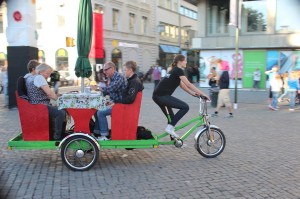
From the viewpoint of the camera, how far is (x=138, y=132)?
5.87m

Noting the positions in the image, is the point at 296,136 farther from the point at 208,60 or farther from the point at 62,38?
the point at 62,38

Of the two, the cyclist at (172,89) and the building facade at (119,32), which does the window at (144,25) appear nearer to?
the building facade at (119,32)

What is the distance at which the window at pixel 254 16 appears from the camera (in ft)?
76.5

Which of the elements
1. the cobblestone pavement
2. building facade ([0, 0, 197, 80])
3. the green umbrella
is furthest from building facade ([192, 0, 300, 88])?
the cobblestone pavement

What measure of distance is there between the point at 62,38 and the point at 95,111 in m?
32.5

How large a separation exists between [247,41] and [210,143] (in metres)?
19.0

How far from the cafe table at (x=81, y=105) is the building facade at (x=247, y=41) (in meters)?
17.9

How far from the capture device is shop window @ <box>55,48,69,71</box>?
1431 inches

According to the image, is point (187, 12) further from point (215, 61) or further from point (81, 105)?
point (81, 105)

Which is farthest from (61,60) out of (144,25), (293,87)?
(293,87)

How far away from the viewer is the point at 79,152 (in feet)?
17.9

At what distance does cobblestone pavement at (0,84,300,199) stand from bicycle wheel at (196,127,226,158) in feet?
0.43

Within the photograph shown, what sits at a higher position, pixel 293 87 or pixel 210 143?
pixel 293 87

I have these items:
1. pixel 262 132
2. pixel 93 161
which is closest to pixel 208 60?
pixel 262 132
